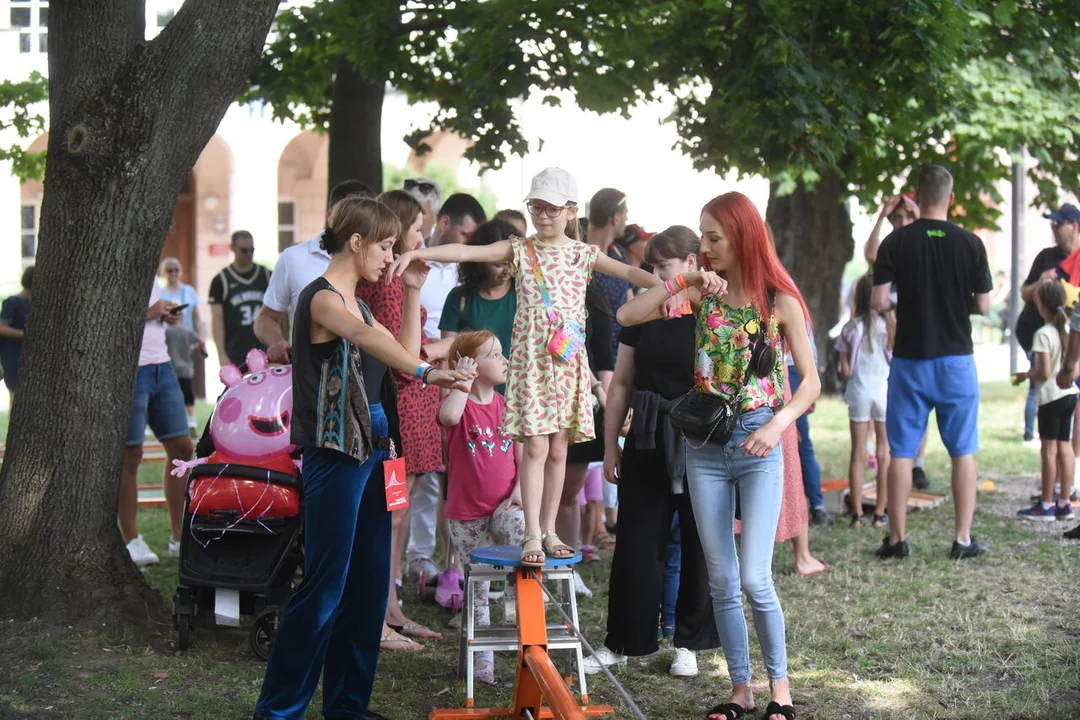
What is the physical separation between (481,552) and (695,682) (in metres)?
1.15

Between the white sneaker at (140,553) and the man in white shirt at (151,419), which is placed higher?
the man in white shirt at (151,419)

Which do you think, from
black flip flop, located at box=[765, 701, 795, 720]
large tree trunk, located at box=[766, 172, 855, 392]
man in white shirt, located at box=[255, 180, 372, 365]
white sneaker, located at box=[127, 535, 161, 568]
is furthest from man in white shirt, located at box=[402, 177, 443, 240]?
large tree trunk, located at box=[766, 172, 855, 392]

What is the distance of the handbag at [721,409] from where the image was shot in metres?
4.55

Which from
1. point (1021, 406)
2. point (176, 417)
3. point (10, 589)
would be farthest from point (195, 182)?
point (10, 589)

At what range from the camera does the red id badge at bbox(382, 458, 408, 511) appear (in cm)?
469

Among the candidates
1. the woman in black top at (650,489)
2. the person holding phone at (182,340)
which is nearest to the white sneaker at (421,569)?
the woman in black top at (650,489)

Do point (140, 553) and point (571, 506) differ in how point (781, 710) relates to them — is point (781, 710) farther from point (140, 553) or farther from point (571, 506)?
point (140, 553)

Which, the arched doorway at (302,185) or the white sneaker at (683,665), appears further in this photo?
the arched doorway at (302,185)

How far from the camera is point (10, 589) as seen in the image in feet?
18.5

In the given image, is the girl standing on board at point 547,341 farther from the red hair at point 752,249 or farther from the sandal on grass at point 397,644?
the sandal on grass at point 397,644

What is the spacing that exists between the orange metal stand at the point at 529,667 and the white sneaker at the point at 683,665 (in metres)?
0.58

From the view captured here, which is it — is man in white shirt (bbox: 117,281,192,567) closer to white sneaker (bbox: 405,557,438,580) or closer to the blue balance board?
white sneaker (bbox: 405,557,438,580)

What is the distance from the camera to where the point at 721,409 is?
4555mm

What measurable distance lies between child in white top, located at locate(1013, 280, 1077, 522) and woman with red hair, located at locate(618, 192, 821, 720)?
5.08 m
